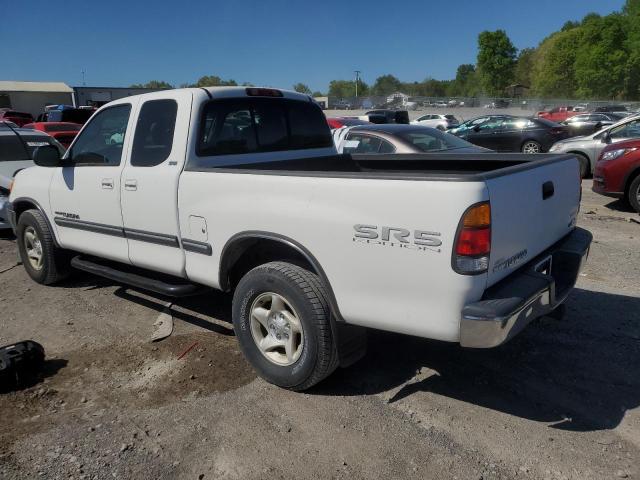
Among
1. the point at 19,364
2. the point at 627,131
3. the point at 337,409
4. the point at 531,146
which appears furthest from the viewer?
the point at 531,146

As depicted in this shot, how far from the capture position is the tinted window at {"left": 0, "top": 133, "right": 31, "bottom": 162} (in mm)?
8500

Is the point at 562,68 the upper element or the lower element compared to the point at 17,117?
upper

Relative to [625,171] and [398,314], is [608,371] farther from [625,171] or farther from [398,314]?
[625,171]

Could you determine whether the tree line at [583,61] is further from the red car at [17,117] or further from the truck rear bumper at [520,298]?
the truck rear bumper at [520,298]

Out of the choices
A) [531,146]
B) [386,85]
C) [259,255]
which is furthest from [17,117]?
[386,85]

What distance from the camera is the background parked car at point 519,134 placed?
1630 centimetres

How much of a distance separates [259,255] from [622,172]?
7.32 m

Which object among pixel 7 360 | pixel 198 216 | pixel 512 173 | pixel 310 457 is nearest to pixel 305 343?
pixel 310 457

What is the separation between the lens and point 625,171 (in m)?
8.61

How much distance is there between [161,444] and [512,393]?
2188 mm

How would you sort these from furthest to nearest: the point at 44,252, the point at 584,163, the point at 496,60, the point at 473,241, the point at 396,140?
the point at 496,60, the point at 584,163, the point at 396,140, the point at 44,252, the point at 473,241

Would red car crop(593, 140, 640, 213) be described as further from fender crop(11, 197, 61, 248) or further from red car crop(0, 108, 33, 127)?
red car crop(0, 108, 33, 127)

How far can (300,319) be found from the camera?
10.6 ft

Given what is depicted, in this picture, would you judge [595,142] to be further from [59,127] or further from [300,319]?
[59,127]
